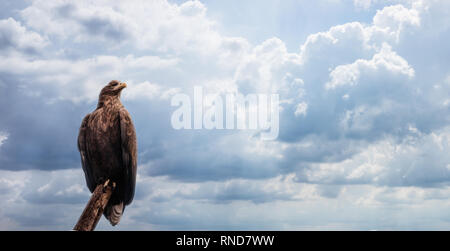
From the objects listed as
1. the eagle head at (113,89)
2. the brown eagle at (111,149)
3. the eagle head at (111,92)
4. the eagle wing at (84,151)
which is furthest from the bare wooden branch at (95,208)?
the eagle head at (113,89)

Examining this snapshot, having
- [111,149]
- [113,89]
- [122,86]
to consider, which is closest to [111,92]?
[113,89]

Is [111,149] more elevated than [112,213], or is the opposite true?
[111,149]

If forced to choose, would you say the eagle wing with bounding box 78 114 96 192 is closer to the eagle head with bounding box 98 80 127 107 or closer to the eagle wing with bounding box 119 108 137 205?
the eagle head with bounding box 98 80 127 107

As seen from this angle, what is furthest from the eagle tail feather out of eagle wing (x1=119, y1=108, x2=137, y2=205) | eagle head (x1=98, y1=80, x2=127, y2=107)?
eagle head (x1=98, y1=80, x2=127, y2=107)

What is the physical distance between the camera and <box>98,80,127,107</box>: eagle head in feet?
30.2

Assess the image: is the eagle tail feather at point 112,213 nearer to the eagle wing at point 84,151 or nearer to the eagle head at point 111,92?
the eagle wing at point 84,151

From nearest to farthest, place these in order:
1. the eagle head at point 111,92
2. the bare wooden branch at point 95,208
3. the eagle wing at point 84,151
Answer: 1. the bare wooden branch at point 95,208
2. the eagle wing at point 84,151
3. the eagle head at point 111,92

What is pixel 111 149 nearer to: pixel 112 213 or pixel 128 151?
pixel 128 151

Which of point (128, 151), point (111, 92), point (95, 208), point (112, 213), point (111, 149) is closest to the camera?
point (95, 208)

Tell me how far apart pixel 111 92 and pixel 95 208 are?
2972 mm

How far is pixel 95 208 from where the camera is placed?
8.04 metres

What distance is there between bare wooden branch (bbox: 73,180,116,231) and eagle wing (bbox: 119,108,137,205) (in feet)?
1.27

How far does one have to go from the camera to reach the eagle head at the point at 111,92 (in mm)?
9219
